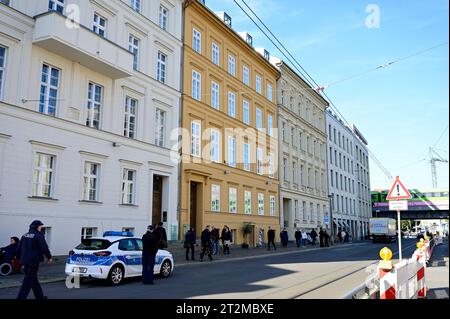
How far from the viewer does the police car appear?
12.6 m

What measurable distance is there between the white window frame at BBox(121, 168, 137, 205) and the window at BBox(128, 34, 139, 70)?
633 centimetres

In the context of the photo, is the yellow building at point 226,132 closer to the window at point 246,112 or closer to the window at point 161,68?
the window at point 246,112

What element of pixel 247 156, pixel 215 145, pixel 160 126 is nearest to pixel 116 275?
pixel 160 126

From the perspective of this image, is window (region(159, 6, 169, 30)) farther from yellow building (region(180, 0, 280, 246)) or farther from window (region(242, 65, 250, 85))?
window (region(242, 65, 250, 85))

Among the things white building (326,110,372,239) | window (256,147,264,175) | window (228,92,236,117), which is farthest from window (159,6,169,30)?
white building (326,110,372,239)

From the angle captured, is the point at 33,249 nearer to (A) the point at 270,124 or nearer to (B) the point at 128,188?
(B) the point at 128,188

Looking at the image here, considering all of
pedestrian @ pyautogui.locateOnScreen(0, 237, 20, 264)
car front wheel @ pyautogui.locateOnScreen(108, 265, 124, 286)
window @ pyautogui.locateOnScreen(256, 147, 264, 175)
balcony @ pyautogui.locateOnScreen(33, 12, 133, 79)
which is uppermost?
balcony @ pyautogui.locateOnScreen(33, 12, 133, 79)

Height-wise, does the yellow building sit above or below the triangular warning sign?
above

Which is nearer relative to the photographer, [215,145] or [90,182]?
[90,182]

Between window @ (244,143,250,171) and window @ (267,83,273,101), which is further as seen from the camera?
window @ (267,83,273,101)

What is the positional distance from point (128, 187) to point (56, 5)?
397 inches

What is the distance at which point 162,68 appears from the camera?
27.7 m

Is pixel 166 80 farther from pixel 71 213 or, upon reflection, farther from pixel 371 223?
pixel 371 223
